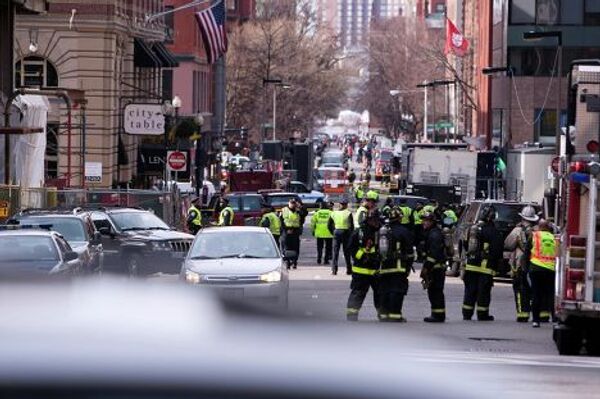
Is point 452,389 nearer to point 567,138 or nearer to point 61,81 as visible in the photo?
point 567,138

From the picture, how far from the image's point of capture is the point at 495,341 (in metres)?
20.0

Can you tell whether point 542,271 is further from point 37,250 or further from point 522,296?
point 37,250

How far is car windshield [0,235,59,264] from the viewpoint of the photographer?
21.0 meters

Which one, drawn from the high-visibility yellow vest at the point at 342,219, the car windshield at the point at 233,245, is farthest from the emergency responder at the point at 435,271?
the high-visibility yellow vest at the point at 342,219

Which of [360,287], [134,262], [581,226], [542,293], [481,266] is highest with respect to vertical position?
[581,226]

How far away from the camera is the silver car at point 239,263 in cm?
2086

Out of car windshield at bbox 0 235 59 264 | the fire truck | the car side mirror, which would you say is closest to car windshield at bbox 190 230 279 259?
the car side mirror

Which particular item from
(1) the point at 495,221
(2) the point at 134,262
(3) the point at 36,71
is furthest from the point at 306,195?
(2) the point at 134,262

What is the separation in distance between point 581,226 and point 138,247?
13679 mm

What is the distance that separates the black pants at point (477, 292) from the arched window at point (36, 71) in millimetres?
31111

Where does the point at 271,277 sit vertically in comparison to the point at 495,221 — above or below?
below

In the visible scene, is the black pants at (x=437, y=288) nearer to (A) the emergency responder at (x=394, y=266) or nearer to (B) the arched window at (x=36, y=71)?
(A) the emergency responder at (x=394, y=266)

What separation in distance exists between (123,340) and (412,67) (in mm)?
112641

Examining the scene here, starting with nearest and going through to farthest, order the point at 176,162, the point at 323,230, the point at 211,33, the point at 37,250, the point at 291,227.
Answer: the point at 37,250 → the point at 291,227 → the point at 323,230 → the point at 176,162 → the point at 211,33
